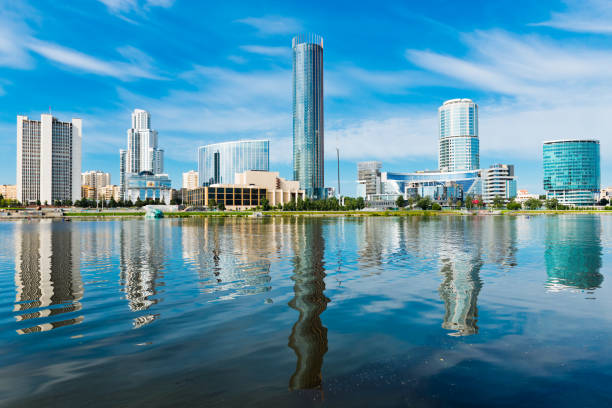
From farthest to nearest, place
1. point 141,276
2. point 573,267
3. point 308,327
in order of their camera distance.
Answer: point 573,267
point 141,276
point 308,327

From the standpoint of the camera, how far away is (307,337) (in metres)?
12.1

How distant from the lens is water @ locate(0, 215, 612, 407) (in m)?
8.47

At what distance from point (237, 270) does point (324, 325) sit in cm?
1248

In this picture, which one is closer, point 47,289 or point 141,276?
point 47,289

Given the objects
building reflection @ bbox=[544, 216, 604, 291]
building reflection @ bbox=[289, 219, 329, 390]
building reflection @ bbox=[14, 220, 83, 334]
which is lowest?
building reflection @ bbox=[544, 216, 604, 291]

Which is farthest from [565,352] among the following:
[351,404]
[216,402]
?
[216,402]

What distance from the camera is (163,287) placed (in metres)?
19.8

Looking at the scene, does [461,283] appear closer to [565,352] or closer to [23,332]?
[565,352]

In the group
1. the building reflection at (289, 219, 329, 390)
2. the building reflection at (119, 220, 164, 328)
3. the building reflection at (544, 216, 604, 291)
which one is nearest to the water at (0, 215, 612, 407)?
the building reflection at (289, 219, 329, 390)

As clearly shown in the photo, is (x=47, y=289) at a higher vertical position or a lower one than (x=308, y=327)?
higher

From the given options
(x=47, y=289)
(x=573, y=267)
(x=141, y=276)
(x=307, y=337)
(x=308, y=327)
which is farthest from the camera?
(x=573, y=267)

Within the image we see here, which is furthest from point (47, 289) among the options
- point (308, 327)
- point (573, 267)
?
point (573, 267)

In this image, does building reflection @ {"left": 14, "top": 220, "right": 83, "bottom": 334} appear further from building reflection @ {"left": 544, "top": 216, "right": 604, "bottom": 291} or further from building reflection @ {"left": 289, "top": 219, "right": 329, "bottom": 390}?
building reflection @ {"left": 544, "top": 216, "right": 604, "bottom": 291}

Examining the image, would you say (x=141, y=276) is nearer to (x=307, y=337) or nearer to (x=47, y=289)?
(x=47, y=289)
